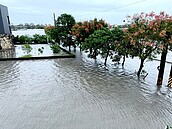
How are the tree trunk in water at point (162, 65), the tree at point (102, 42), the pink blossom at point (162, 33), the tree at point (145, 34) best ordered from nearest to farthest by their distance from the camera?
the pink blossom at point (162, 33)
the tree at point (145, 34)
the tree trunk in water at point (162, 65)
the tree at point (102, 42)

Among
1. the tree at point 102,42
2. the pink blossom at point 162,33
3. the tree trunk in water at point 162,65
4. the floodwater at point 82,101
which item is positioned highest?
the pink blossom at point 162,33

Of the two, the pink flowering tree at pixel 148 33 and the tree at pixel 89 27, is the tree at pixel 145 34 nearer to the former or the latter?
the pink flowering tree at pixel 148 33

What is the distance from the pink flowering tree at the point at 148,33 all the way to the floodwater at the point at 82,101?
1235 millimetres

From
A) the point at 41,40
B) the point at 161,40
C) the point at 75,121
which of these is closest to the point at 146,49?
the point at 161,40

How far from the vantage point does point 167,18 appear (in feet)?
19.4

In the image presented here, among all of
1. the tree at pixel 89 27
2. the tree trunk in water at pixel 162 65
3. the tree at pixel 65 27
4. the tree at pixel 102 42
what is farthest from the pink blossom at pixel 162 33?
the tree at pixel 65 27

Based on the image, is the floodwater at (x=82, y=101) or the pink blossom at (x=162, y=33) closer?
the floodwater at (x=82, y=101)

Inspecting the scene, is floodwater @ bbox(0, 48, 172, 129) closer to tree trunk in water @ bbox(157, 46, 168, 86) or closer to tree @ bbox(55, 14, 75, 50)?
tree trunk in water @ bbox(157, 46, 168, 86)

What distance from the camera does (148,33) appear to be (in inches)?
248

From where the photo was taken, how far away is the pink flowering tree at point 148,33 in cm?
590

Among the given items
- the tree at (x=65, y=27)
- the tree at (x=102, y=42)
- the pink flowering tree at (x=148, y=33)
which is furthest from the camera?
the tree at (x=65, y=27)

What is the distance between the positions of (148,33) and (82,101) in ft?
10.6

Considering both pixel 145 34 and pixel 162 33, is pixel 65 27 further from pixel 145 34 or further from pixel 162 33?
pixel 162 33

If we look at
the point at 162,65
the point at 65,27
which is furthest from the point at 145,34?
the point at 65,27
